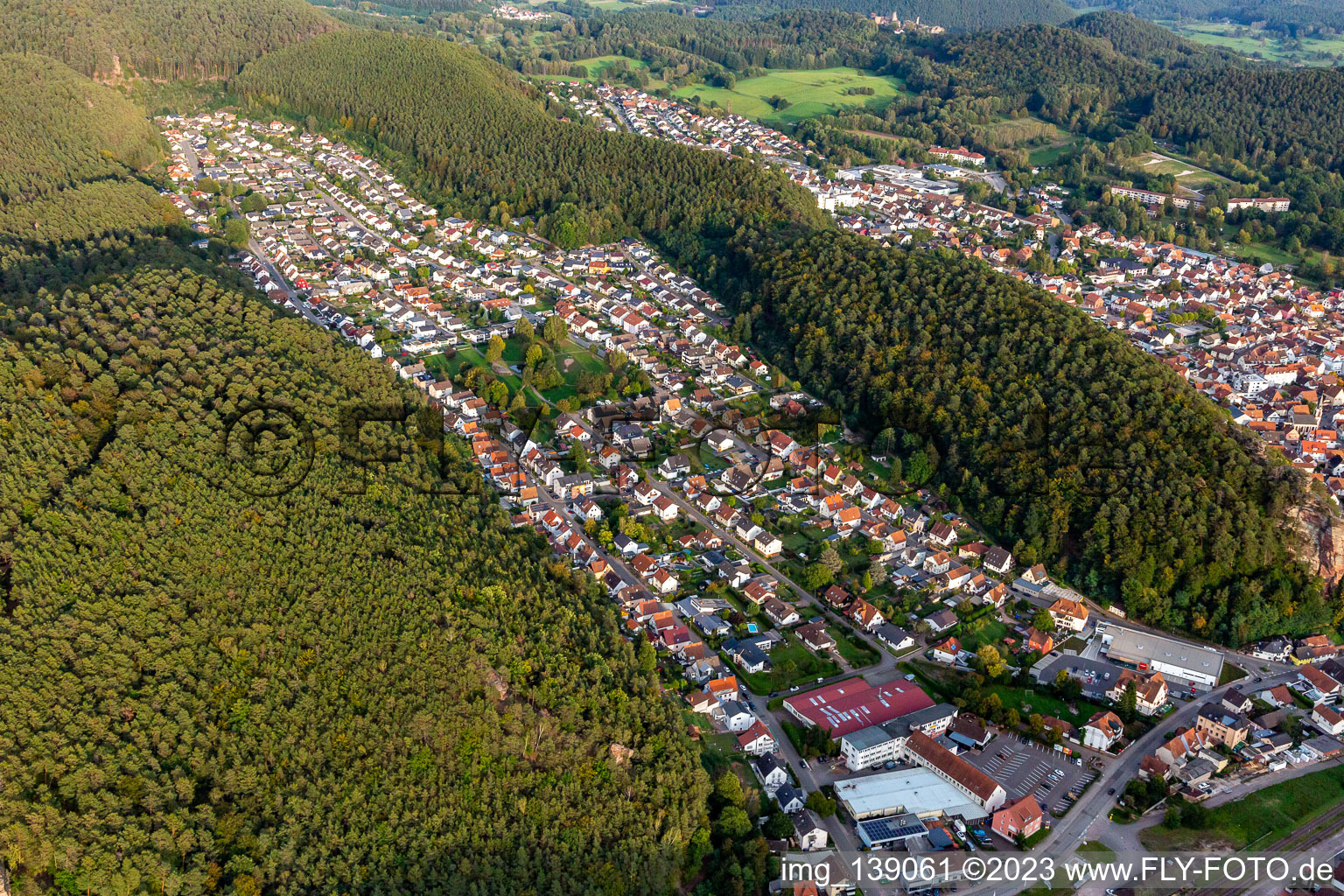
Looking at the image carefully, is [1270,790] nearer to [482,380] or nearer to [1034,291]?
[1034,291]

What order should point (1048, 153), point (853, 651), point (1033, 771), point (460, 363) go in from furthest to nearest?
point (1048, 153)
point (460, 363)
point (853, 651)
point (1033, 771)

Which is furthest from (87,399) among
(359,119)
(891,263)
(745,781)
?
(359,119)

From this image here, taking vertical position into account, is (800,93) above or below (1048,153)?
above

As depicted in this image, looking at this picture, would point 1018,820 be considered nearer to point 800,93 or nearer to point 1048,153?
point 1048,153

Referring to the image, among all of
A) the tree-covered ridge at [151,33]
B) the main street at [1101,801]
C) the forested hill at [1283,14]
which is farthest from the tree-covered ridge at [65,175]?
the forested hill at [1283,14]

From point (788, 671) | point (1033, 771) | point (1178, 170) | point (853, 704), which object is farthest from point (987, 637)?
point (1178, 170)

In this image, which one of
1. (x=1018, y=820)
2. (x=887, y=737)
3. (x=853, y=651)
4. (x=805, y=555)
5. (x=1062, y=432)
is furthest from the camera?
(x=1062, y=432)

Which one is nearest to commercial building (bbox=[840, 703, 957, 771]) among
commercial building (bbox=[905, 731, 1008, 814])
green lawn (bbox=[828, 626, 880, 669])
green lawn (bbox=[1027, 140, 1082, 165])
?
commercial building (bbox=[905, 731, 1008, 814])

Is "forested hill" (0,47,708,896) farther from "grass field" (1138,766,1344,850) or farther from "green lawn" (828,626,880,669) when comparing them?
"grass field" (1138,766,1344,850)
